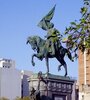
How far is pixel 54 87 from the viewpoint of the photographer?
39.3 meters

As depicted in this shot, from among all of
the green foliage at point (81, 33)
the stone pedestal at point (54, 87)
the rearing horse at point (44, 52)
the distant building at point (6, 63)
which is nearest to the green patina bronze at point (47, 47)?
the rearing horse at point (44, 52)

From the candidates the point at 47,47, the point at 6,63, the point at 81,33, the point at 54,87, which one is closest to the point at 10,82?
the point at 6,63

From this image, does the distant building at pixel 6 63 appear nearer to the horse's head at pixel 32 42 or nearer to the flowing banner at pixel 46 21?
the flowing banner at pixel 46 21

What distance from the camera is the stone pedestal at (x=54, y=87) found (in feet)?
112

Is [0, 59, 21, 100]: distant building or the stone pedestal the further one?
[0, 59, 21, 100]: distant building

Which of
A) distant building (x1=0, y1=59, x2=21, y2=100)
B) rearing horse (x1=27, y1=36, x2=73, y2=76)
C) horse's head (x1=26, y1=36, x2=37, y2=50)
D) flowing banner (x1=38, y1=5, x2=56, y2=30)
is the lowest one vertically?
distant building (x1=0, y1=59, x2=21, y2=100)

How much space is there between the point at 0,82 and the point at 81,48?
416 ft

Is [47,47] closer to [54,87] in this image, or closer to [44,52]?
[44,52]

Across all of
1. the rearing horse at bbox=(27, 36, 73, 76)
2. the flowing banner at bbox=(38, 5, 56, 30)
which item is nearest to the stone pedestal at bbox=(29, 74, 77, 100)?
the rearing horse at bbox=(27, 36, 73, 76)

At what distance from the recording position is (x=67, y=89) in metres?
41.1

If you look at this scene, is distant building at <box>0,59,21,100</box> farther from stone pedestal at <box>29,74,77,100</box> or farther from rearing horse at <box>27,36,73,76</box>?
rearing horse at <box>27,36,73,76</box>

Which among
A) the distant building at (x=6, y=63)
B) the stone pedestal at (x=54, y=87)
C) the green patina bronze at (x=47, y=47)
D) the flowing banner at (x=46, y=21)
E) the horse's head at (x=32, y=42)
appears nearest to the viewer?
the stone pedestal at (x=54, y=87)

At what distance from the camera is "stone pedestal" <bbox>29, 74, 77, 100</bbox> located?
112 ft

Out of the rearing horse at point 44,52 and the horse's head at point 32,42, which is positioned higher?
the horse's head at point 32,42
